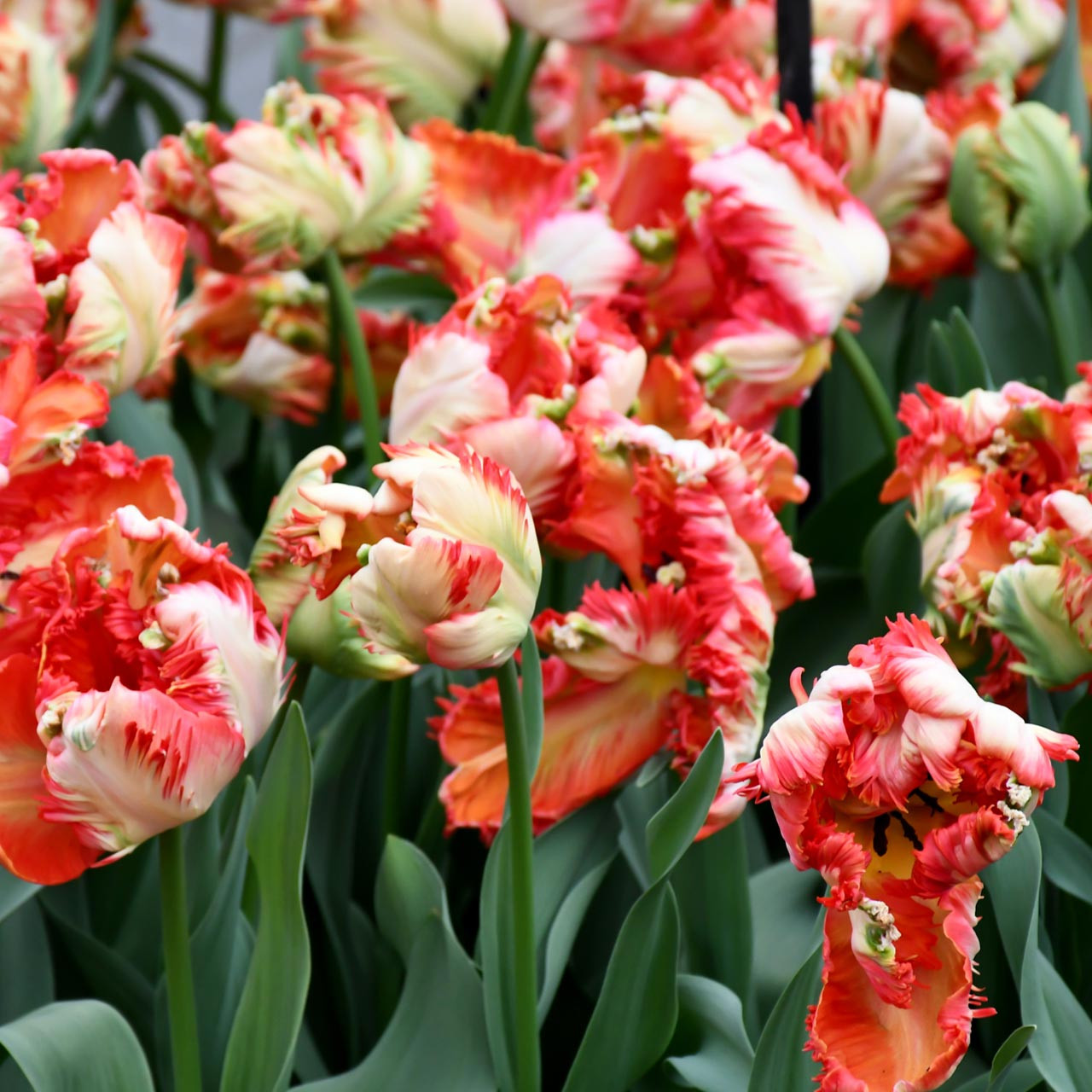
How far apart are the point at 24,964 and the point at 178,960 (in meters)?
0.15

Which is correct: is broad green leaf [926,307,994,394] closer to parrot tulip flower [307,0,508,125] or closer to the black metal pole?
the black metal pole

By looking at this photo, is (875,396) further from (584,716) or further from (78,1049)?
(78,1049)

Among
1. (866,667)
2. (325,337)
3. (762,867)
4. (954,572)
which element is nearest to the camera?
(866,667)

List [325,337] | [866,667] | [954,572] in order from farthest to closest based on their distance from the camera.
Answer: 1. [325,337]
2. [954,572]
3. [866,667]

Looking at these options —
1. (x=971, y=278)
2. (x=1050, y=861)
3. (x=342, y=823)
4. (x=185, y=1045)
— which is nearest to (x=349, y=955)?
(x=342, y=823)

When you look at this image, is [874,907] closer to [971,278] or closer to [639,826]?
[639,826]

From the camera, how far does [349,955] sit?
573 mm

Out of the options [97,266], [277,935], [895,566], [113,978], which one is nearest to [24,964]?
[113,978]

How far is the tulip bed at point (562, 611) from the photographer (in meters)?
0.37

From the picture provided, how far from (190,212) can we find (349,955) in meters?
0.32

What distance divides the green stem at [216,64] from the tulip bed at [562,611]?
301mm

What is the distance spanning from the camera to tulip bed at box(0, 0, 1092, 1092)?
0.37m

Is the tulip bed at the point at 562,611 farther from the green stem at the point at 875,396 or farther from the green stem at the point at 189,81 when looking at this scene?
the green stem at the point at 189,81

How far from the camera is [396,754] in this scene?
1.82 feet
